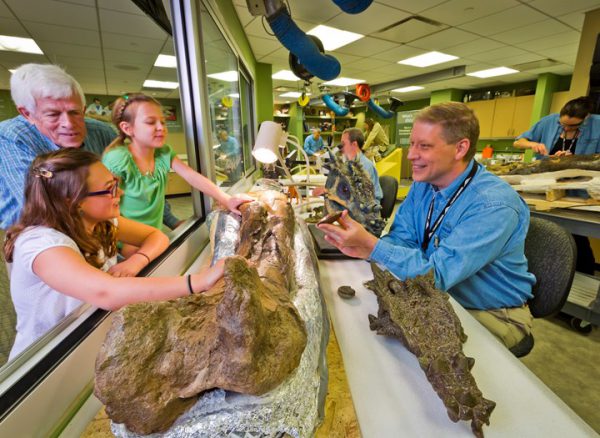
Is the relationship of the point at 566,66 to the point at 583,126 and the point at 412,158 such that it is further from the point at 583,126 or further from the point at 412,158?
the point at 412,158

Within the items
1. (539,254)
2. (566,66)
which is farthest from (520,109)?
(539,254)

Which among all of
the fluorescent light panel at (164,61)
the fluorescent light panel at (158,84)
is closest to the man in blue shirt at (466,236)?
the fluorescent light panel at (164,61)

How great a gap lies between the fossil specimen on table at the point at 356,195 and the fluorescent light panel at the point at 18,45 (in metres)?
4.96

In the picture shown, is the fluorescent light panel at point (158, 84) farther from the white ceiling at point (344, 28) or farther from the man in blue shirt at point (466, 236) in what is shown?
the man in blue shirt at point (466, 236)

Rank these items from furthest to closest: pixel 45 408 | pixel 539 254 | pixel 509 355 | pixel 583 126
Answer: pixel 583 126, pixel 539 254, pixel 509 355, pixel 45 408

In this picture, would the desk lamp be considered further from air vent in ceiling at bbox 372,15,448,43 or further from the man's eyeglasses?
air vent in ceiling at bbox 372,15,448,43

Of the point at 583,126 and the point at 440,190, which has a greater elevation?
the point at 583,126

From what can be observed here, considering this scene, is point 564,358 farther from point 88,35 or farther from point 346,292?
point 88,35

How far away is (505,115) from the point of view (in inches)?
366

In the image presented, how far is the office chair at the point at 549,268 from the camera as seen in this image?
48.7 inches

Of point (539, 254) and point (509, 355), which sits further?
point (539, 254)

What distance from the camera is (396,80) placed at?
8.45 metres

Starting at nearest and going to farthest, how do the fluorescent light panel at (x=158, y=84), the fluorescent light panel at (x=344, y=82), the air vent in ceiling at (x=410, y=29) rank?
the air vent in ceiling at (x=410, y=29) < the fluorescent light panel at (x=158, y=84) < the fluorescent light panel at (x=344, y=82)

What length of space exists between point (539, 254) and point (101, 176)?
181 centimetres
